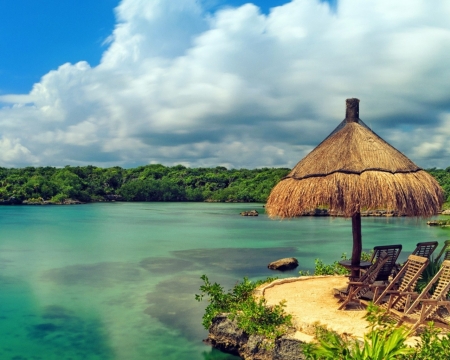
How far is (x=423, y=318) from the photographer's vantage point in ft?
14.3

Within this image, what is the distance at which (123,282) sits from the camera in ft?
35.1

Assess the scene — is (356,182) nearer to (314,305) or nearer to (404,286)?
(404,286)

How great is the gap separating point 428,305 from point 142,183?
65.9 metres

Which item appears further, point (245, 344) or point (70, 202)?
point (70, 202)

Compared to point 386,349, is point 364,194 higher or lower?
higher

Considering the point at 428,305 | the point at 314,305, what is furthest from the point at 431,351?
the point at 314,305

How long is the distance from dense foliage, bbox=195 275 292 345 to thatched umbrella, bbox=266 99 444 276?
4.14 ft

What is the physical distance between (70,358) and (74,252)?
421 inches

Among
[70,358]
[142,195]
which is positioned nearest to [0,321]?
[70,358]

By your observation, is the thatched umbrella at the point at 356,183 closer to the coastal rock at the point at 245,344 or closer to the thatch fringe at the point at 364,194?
the thatch fringe at the point at 364,194

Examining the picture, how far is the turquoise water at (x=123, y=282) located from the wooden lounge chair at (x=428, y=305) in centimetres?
175

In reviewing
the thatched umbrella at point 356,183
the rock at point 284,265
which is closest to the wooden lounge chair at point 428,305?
the thatched umbrella at point 356,183

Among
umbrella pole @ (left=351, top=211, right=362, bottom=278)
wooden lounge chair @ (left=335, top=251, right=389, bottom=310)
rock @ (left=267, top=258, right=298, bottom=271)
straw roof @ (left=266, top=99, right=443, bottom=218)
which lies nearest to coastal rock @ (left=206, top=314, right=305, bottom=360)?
wooden lounge chair @ (left=335, top=251, right=389, bottom=310)

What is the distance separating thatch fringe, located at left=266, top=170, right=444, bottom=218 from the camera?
550 cm
